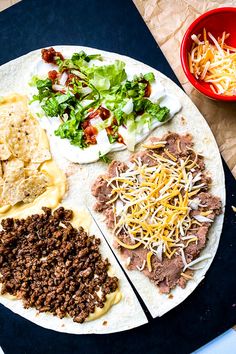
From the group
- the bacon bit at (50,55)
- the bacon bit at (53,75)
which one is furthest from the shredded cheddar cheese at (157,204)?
the bacon bit at (50,55)

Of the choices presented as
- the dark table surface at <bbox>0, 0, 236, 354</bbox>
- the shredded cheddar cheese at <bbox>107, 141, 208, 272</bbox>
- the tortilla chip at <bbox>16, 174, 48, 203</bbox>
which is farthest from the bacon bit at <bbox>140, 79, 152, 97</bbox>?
the tortilla chip at <bbox>16, 174, 48, 203</bbox>

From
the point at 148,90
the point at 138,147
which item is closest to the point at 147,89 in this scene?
the point at 148,90

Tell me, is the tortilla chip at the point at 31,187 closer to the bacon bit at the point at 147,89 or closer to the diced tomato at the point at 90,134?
the diced tomato at the point at 90,134

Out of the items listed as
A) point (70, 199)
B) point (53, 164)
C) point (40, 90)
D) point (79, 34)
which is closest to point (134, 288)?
point (70, 199)

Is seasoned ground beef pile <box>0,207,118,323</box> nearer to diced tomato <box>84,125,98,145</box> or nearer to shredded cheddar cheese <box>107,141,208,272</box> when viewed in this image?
shredded cheddar cheese <box>107,141,208,272</box>

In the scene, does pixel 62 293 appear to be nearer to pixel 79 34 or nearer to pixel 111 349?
pixel 111 349
